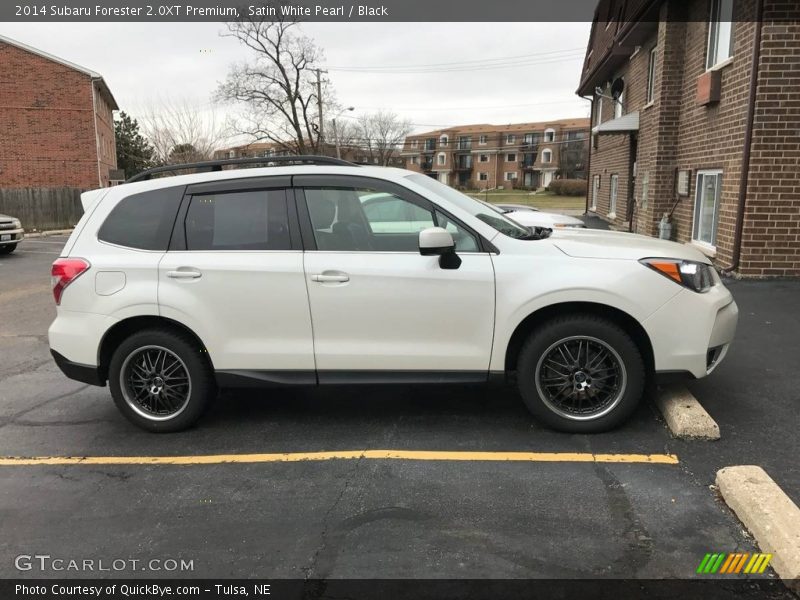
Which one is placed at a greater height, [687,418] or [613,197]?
[613,197]

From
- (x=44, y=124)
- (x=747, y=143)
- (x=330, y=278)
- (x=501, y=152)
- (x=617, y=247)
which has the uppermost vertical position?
(x=501, y=152)

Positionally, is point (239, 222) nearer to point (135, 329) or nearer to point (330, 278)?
point (330, 278)

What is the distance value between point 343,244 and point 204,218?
1011mm

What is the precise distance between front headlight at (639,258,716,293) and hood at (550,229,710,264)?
56 mm

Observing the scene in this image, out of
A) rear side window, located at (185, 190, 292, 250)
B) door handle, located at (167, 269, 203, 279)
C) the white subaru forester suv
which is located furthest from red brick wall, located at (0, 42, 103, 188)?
door handle, located at (167, 269, 203, 279)

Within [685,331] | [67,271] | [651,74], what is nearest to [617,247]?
[685,331]

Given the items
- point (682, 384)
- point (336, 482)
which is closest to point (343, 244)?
point (336, 482)

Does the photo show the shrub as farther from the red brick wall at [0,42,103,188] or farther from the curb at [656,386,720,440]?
the curb at [656,386,720,440]

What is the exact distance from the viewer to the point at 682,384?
4.78 meters

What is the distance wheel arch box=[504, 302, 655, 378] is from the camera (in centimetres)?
410

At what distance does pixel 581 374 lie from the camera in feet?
13.5

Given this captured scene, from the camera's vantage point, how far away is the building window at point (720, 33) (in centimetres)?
957

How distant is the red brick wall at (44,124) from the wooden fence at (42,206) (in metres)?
2.77

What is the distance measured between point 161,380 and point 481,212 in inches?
102
